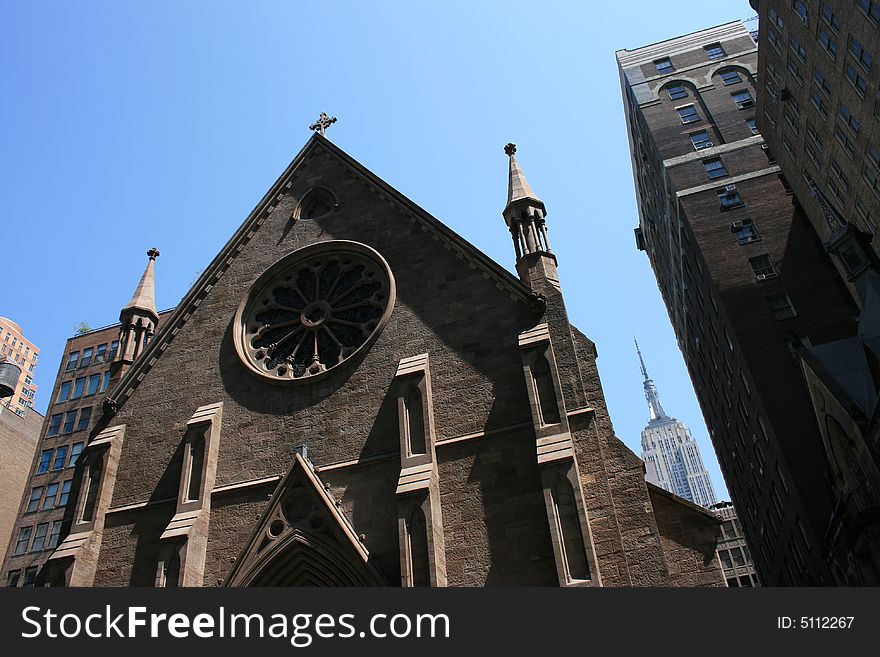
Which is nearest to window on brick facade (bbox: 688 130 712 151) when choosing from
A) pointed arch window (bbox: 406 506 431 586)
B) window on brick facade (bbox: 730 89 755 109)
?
window on brick facade (bbox: 730 89 755 109)

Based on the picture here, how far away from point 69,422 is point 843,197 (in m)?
47.4

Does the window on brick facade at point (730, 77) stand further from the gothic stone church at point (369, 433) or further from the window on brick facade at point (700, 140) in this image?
the gothic stone church at point (369, 433)

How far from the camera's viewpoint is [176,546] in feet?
56.5

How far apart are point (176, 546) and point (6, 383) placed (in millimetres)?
29729

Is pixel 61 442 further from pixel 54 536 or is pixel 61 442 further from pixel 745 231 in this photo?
pixel 745 231

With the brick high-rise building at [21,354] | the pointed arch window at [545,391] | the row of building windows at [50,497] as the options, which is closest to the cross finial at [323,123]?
the pointed arch window at [545,391]

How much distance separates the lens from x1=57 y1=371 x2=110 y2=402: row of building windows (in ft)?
172

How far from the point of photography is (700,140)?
50406 millimetres

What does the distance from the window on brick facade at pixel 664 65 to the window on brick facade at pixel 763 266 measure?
20843mm

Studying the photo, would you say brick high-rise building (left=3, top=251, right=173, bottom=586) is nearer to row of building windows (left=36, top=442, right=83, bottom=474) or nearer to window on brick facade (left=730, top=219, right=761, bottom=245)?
row of building windows (left=36, top=442, right=83, bottom=474)

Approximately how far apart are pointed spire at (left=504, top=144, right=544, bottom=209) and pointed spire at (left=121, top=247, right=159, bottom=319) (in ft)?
38.5

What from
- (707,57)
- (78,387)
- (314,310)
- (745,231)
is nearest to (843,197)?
(745,231)

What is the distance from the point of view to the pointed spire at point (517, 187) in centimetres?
2156

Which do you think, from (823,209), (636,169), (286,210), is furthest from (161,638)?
(636,169)
